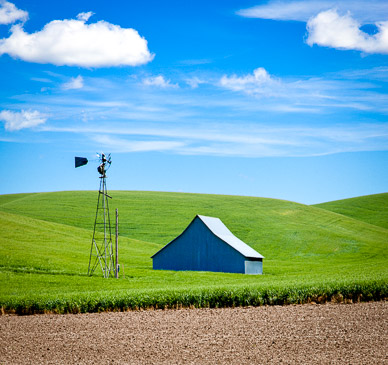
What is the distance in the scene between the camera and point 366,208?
94.8 m

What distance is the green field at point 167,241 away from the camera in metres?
19.9

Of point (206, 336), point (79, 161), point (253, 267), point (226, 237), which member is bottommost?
point (253, 267)

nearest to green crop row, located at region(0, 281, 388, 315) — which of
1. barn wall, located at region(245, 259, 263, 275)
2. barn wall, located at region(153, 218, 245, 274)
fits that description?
barn wall, located at region(245, 259, 263, 275)

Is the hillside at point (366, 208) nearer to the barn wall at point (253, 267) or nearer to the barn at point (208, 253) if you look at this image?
the barn wall at point (253, 267)

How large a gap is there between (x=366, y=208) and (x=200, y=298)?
269ft

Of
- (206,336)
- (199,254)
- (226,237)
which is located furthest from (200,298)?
(226,237)

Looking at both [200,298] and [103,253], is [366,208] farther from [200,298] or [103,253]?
[200,298]

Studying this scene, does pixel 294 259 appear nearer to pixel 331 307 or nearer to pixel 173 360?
pixel 331 307

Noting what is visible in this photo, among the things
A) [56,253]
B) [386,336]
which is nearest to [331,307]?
[386,336]

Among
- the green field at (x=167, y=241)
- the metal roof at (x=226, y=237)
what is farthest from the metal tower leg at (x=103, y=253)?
the metal roof at (x=226, y=237)

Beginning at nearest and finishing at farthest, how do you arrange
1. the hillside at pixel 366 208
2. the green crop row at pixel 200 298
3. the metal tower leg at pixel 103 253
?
the green crop row at pixel 200 298
the metal tower leg at pixel 103 253
the hillside at pixel 366 208

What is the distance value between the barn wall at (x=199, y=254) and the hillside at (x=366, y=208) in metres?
53.2

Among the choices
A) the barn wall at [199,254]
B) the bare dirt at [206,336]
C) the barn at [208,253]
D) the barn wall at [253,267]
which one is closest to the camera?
the bare dirt at [206,336]

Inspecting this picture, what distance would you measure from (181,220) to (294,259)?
20316mm
